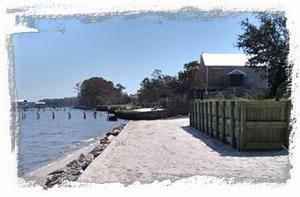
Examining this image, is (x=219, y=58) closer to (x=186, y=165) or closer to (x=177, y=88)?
(x=186, y=165)

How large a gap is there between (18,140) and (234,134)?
9995 millimetres

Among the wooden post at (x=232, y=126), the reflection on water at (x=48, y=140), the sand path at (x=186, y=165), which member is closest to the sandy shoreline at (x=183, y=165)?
the sand path at (x=186, y=165)

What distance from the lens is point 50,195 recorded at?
3.04m

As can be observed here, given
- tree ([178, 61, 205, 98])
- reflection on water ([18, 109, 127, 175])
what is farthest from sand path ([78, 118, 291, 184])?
tree ([178, 61, 205, 98])

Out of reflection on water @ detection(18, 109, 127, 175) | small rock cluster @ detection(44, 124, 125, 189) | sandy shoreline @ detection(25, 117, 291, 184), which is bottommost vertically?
reflection on water @ detection(18, 109, 127, 175)

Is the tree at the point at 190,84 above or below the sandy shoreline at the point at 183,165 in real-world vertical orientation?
above

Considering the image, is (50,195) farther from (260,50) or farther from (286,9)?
(260,50)

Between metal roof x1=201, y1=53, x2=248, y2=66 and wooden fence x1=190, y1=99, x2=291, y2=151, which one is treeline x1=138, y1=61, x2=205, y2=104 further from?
wooden fence x1=190, y1=99, x2=291, y2=151

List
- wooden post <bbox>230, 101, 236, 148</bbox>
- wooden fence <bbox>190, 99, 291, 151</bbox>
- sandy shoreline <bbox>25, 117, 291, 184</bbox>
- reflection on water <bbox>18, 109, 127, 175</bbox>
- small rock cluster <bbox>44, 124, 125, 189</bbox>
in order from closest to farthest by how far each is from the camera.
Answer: sandy shoreline <bbox>25, 117, 291, 184</bbox> → reflection on water <bbox>18, 109, 127, 175</bbox> → small rock cluster <bbox>44, 124, 125, 189</bbox> → wooden fence <bbox>190, 99, 291, 151</bbox> → wooden post <bbox>230, 101, 236, 148</bbox>

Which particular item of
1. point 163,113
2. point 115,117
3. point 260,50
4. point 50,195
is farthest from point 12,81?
point 115,117

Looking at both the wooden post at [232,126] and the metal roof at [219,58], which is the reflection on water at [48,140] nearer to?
the metal roof at [219,58]

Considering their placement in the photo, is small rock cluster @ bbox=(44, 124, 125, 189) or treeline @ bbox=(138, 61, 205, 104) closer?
small rock cluster @ bbox=(44, 124, 125, 189)

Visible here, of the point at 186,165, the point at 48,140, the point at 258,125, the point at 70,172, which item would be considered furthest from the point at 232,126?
the point at 48,140

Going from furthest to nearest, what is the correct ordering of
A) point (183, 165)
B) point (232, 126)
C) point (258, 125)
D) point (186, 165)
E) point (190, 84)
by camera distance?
point (190, 84), point (232, 126), point (258, 125), point (183, 165), point (186, 165)
